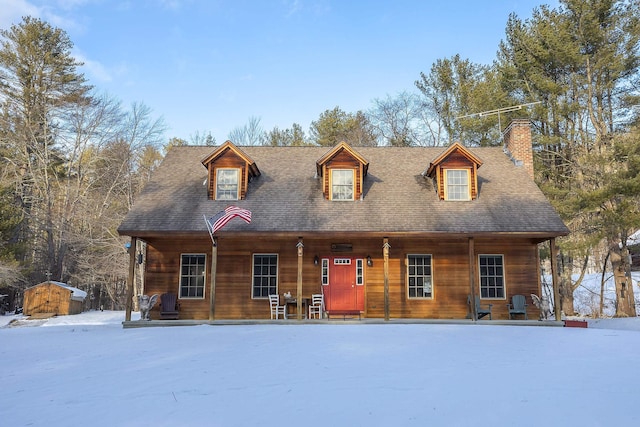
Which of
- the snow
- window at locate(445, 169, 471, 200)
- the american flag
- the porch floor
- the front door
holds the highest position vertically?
window at locate(445, 169, 471, 200)

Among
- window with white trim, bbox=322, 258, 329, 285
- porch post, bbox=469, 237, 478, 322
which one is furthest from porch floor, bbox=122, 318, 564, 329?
window with white trim, bbox=322, 258, 329, 285

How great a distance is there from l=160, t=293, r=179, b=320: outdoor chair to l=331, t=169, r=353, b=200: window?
6184 millimetres

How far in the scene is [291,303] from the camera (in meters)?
14.3

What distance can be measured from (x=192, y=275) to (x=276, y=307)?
3072 millimetres

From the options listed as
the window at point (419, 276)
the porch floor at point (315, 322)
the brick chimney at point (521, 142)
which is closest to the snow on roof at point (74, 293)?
the porch floor at point (315, 322)

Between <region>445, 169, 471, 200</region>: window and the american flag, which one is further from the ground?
<region>445, 169, 471, 200</region>: window

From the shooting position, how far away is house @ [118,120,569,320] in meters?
13.8

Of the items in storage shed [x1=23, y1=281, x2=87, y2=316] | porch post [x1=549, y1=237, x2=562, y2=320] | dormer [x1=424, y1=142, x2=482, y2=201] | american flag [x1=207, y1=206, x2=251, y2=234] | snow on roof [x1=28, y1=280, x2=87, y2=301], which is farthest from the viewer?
snow on roof [x1=28, y1=280, x2=87, y2=301]

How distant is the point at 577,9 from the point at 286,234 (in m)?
17.9

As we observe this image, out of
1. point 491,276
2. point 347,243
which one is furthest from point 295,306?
point 491,276

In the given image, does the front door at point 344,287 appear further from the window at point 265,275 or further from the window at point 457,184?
the window at point 457,184

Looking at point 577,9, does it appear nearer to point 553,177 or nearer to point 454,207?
point 553,177

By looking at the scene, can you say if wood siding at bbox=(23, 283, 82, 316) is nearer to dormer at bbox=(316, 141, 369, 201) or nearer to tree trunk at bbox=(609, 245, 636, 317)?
dormer at bbox=(316, 141, 369, 201)

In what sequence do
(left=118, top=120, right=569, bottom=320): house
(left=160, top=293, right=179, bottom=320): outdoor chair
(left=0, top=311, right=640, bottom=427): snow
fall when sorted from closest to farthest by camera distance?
(left=0, top=311, right=640, bottom=427): snow → (left=118, top=120, right=569, bottom=320): house → (left=160, top=293, right=179, bottom=320): outdoor chair
